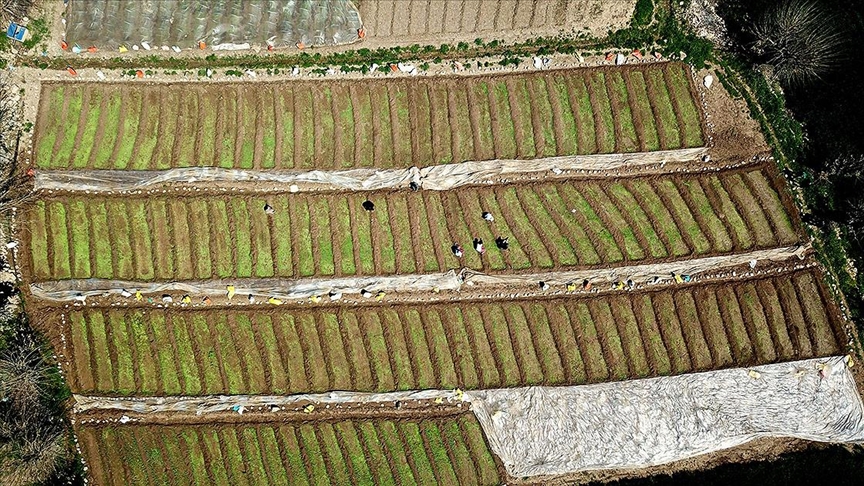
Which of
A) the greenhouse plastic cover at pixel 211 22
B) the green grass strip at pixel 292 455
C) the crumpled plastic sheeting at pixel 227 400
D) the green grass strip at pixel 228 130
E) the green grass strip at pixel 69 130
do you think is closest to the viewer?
the crumpled plastic sheeting at pixel 227 400

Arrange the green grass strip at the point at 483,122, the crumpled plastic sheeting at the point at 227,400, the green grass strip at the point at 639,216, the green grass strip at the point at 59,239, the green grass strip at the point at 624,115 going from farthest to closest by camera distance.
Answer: the green grass strip at the point at 624,115
the green grass strip at the point at 483,122
the green grass strip at the point at 639,216
the green grass strip at the point at 59,239
the crumpled plastic sheeting at the point at 227,400

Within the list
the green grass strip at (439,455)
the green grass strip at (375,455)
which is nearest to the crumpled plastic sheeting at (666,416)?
the green grass strip at (439,455)

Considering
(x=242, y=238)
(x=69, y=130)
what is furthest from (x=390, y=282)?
(x=69, y=130)

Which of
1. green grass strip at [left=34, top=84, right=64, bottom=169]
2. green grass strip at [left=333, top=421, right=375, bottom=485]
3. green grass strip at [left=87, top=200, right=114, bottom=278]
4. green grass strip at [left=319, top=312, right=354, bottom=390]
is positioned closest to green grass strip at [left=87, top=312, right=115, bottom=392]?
green grass strip at [left=87, top=200, right=114, bottom=278]

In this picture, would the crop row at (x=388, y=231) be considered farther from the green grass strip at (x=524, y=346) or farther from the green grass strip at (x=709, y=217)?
the green grass strip at (x=524, y=346)

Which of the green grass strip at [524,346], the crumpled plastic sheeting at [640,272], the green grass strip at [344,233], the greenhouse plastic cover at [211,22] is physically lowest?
the green grass strip at [524,346]
